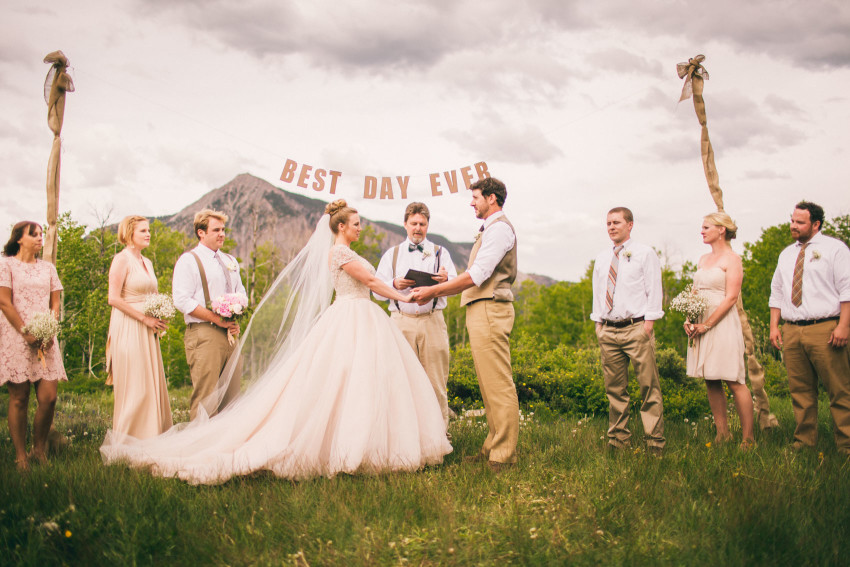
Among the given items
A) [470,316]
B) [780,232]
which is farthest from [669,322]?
[470,316]

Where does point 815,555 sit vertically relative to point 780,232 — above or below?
below

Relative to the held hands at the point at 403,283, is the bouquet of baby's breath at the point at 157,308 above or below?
below

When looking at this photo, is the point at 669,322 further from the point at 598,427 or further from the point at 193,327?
the point at 193,327

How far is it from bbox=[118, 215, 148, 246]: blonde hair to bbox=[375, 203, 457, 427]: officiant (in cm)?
262

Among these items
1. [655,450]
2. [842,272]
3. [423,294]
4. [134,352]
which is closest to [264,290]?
[134,352]

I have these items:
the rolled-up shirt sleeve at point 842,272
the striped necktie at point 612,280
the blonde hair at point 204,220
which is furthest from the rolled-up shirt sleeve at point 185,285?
the rolled-up shirt sleeve at point 842,272

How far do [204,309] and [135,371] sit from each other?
0.91 metres

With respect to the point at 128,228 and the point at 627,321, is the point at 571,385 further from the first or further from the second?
the point at 128,228

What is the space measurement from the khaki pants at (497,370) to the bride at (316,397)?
Answer: 51cm

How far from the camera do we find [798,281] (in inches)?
220

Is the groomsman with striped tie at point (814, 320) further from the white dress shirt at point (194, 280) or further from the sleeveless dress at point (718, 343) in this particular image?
the white dress shirt at point (194, 280)

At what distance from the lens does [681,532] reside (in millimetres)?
3424

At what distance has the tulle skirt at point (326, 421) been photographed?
4441mm

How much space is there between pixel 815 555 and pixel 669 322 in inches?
1651
